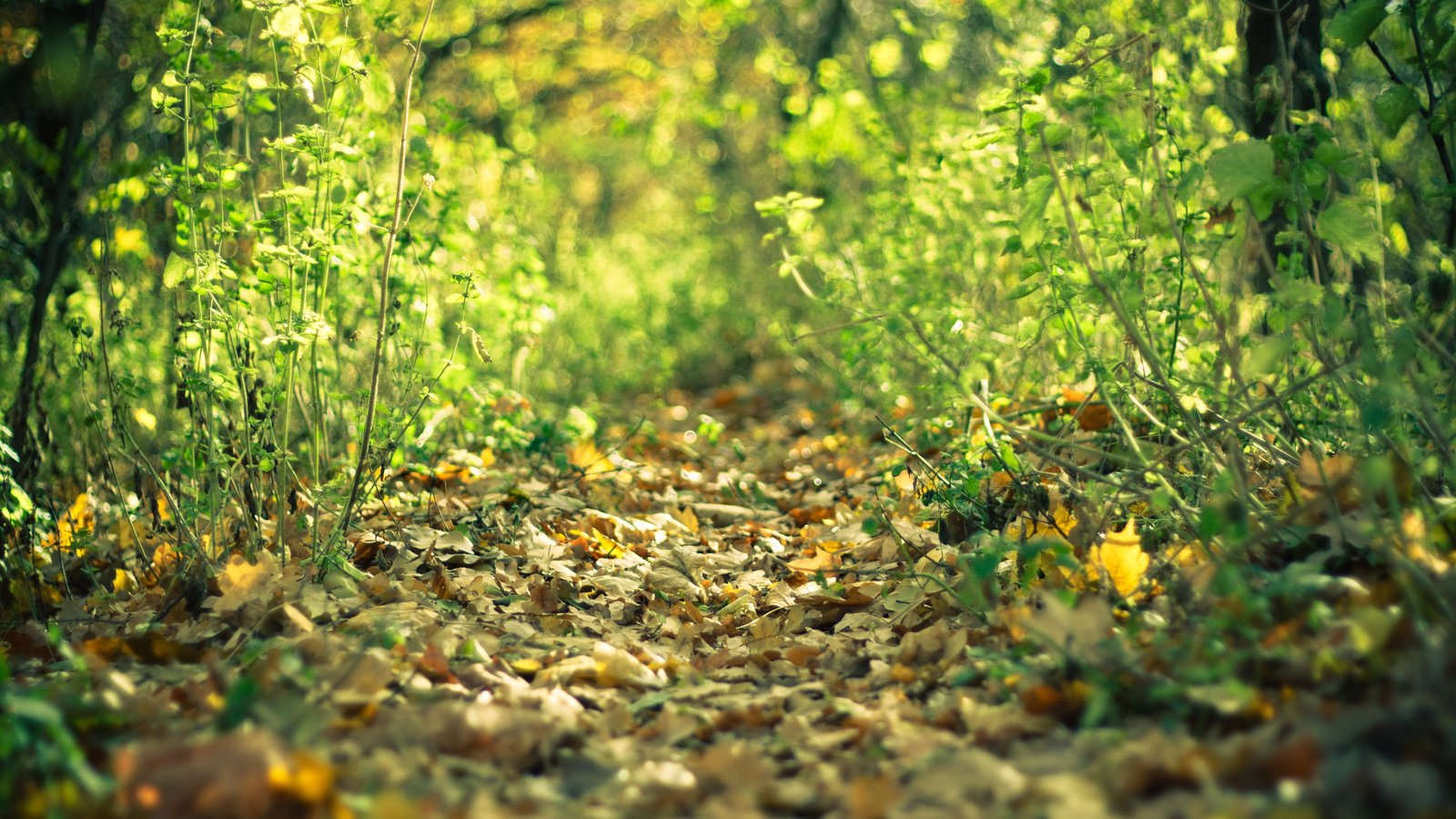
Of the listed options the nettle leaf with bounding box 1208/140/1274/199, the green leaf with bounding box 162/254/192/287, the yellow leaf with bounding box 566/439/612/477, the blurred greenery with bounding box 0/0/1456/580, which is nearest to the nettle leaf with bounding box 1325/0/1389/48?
the blurred greenery with bounding box 0/0/1456/580

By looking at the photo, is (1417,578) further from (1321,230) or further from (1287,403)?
(1287,403)

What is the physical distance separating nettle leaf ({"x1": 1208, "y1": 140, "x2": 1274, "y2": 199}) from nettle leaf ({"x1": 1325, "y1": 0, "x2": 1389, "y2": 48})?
Result: 433 millimetres

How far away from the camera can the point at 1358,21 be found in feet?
7.73

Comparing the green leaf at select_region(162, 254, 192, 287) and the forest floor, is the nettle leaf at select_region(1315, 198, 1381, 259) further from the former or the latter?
the green leaf at select_region(162, 254, 192, 287)

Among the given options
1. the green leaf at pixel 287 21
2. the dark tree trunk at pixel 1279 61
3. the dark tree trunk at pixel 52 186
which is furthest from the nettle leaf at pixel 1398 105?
the dark tree trunk at pixel 52 186

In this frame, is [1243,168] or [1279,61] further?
[1279,61]

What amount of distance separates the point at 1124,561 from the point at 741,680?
0.89m

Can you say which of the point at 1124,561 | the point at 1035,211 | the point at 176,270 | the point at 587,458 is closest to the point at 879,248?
the point at 587,458

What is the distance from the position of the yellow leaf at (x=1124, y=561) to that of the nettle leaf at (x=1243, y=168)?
75 centimetres

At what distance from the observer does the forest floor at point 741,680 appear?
1.50 meters

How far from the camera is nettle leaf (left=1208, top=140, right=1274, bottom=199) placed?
219cm

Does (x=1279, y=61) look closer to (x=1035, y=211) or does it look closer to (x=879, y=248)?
(x=1035, y=211)

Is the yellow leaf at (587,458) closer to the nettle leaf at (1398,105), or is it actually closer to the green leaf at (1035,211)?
the green leaf at (1035,211)

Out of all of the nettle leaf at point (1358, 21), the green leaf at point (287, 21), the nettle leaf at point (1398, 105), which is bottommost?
the nettle leaf at point (1398, 105)
